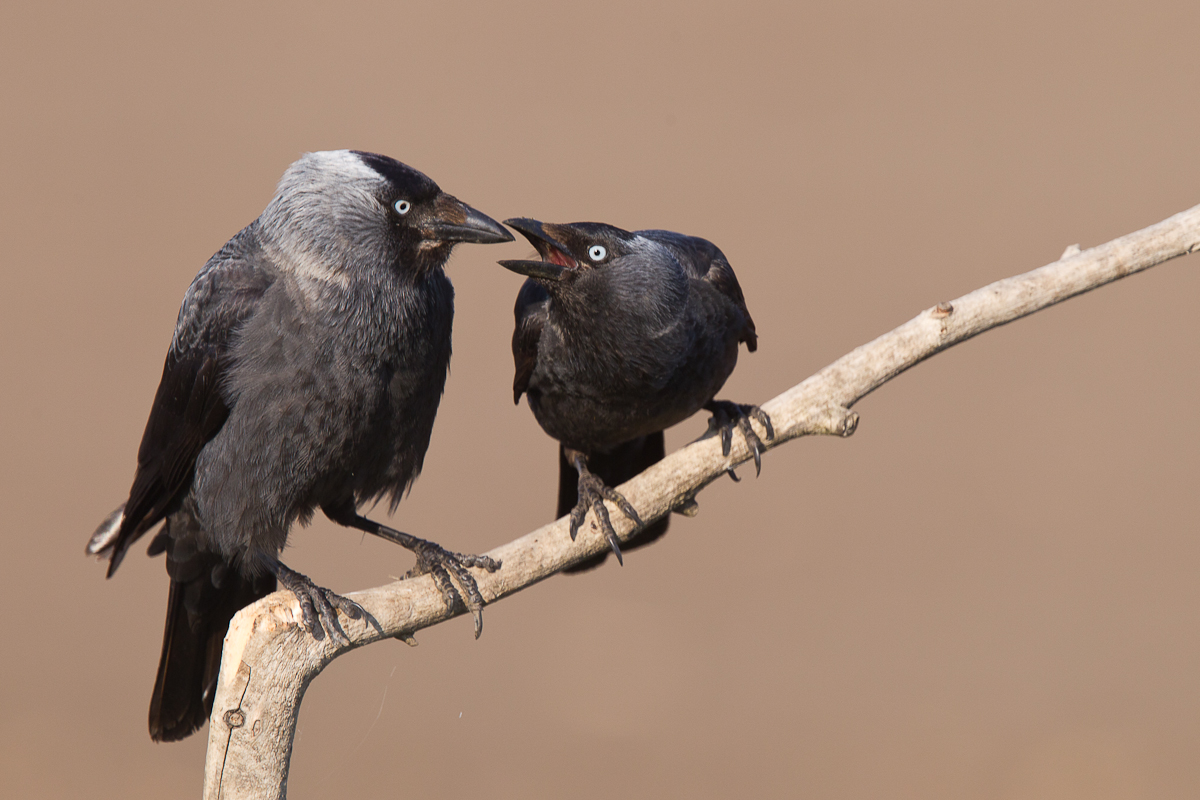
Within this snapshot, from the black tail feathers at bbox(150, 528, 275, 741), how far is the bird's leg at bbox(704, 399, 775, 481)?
1.64 m

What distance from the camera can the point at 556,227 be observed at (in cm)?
369

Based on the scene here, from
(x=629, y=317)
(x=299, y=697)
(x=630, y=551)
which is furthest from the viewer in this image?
(x=630, y=551)

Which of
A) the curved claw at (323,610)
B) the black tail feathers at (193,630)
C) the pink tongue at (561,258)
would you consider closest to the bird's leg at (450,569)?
the curved claw at (323,610)

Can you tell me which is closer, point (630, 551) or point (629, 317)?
point (629, 317)

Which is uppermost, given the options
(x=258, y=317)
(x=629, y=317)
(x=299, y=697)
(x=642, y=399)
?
(x=258, y=317)

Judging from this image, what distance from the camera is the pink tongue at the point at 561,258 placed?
12.1ft

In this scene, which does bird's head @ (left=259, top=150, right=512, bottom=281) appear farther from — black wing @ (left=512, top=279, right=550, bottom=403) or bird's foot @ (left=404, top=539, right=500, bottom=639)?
bird's foot @ (left=404, top=539, right=500, bottom=639)

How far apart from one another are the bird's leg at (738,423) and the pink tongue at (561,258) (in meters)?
0.75

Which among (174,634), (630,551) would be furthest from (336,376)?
(630,551)

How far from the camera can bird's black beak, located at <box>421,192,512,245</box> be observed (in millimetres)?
3207

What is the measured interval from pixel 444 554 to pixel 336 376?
0.68m

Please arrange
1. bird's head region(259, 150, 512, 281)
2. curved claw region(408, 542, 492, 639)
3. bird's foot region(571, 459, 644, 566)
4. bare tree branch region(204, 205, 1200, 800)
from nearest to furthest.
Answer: bare tree branch region(204, 205, 1200, 800) < bird's head region(259, 150, 512, 281) < curved claw region(408, 542, 492, 639) < bird's foot region(571, 459, 644, 566)

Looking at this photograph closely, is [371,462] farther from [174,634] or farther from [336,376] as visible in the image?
[174,634]

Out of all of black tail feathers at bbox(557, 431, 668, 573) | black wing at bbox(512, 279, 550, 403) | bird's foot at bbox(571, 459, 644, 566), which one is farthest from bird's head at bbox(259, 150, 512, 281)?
black tail feathers at bbox(557, 431, 668, 573)
